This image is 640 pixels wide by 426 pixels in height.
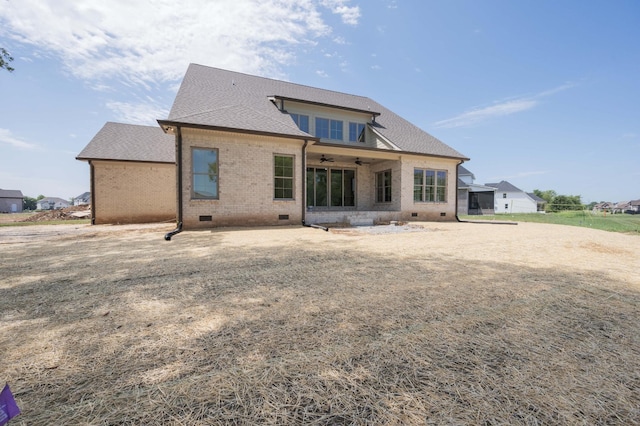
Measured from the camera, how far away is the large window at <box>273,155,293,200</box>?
10.5 metres

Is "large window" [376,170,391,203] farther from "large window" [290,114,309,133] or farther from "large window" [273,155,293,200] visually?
"large window" [273,155,293,200]

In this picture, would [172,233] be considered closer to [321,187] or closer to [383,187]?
[321,187]

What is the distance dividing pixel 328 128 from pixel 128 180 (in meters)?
10.2

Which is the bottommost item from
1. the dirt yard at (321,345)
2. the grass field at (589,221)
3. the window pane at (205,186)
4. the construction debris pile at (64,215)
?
the dirt yard at (321,345)

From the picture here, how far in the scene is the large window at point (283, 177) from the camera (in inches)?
412

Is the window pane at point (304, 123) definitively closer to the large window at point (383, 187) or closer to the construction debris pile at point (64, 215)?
the large window at point (383, 187)

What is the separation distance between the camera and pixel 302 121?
1354 centimetres

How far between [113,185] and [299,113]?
9.60 meters

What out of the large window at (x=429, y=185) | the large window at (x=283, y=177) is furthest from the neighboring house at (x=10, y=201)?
the large window at (x=429, y=185)

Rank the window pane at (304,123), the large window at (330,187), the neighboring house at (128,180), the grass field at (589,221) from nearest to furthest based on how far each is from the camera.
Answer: the grass field at (589,221)
the neighboring house at (128,180)
the window pane at (304,123)
the large window at (330,187)

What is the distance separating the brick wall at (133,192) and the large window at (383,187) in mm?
10932

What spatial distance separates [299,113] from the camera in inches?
529

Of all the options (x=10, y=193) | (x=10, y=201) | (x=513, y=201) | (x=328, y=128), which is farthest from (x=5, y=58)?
(x=10, y=193)

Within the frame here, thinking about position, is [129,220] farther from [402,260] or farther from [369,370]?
[369,370]
